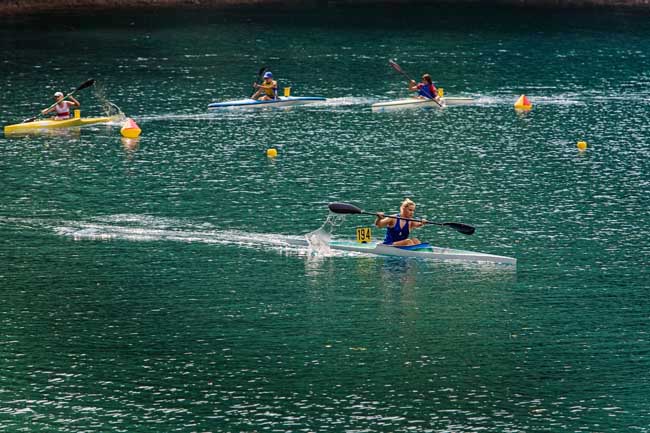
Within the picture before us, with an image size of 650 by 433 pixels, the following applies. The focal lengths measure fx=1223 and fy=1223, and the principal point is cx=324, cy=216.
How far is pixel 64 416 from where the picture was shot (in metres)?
26.4

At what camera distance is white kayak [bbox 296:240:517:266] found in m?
37.1

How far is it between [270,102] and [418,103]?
26.0 ft

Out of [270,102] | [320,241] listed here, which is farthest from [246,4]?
[320,241]

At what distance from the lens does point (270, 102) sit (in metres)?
64.5

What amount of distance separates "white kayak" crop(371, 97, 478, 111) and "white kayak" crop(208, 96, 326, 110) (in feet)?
11.1

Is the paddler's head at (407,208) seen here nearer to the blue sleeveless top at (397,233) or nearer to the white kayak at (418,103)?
the blue sleeveless top at (397,233)

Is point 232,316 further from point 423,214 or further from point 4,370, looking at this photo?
point 423,214

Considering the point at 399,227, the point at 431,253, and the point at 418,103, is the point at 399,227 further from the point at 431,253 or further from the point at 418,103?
the point at 418,103

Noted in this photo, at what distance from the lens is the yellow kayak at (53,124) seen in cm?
5719

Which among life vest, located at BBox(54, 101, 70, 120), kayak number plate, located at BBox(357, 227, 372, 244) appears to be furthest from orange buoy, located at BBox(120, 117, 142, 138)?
kayak number plate, located at BBox(357, 227, 372, 244)

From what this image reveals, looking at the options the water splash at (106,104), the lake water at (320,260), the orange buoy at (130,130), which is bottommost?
the lake water at (320,260)

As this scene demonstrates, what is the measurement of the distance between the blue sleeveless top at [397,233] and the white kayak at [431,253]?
0.26 metres

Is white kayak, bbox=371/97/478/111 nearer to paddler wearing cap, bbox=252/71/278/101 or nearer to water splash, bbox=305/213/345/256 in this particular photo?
paddler wearing cap, bbox=252/71/278/101

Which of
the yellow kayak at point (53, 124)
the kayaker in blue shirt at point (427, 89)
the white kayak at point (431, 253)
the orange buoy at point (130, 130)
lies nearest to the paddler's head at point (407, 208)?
the white kayak at point (431, 253)
